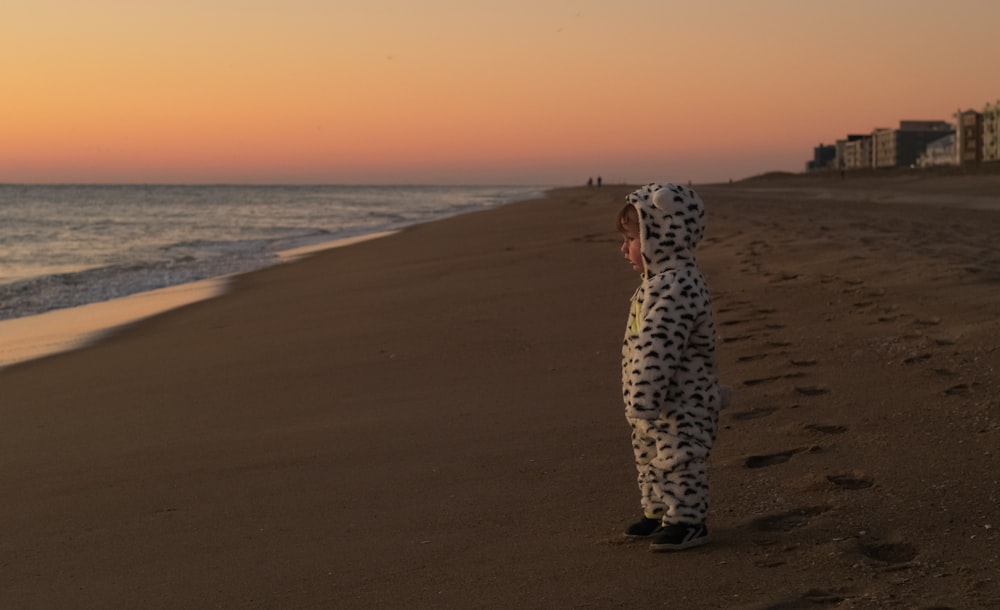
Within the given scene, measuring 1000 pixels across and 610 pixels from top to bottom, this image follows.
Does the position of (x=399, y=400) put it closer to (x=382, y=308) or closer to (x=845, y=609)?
(x=845, y=609)

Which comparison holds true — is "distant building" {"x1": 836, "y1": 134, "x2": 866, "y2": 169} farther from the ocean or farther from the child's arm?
the child's arm

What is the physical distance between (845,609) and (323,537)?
6.41ft

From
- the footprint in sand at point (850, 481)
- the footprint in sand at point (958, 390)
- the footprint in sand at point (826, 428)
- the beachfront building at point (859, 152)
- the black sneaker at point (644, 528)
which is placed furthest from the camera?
the beachfront building at point (859, 152)

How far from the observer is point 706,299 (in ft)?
11.5

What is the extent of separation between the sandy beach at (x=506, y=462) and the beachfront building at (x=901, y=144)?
476 ft

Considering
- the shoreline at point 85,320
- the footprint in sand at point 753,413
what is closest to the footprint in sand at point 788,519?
the footprint in sand at point 753,413

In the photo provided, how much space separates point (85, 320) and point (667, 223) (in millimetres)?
10466

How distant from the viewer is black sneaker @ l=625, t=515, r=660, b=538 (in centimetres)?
365

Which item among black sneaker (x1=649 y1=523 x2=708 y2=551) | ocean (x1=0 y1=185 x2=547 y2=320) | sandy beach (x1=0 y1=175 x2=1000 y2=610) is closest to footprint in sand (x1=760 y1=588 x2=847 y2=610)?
sandy beach (x1=0 y1=175 x2=1000 y2=610)

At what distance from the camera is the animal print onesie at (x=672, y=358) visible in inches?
135

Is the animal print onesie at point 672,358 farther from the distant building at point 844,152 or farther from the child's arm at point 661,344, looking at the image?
the distant building at point 844,152

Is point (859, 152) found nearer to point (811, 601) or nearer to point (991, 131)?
point (991, 131)

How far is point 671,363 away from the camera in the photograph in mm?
3463

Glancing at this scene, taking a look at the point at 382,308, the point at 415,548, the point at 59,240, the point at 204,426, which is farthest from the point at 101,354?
the point at 59,240
